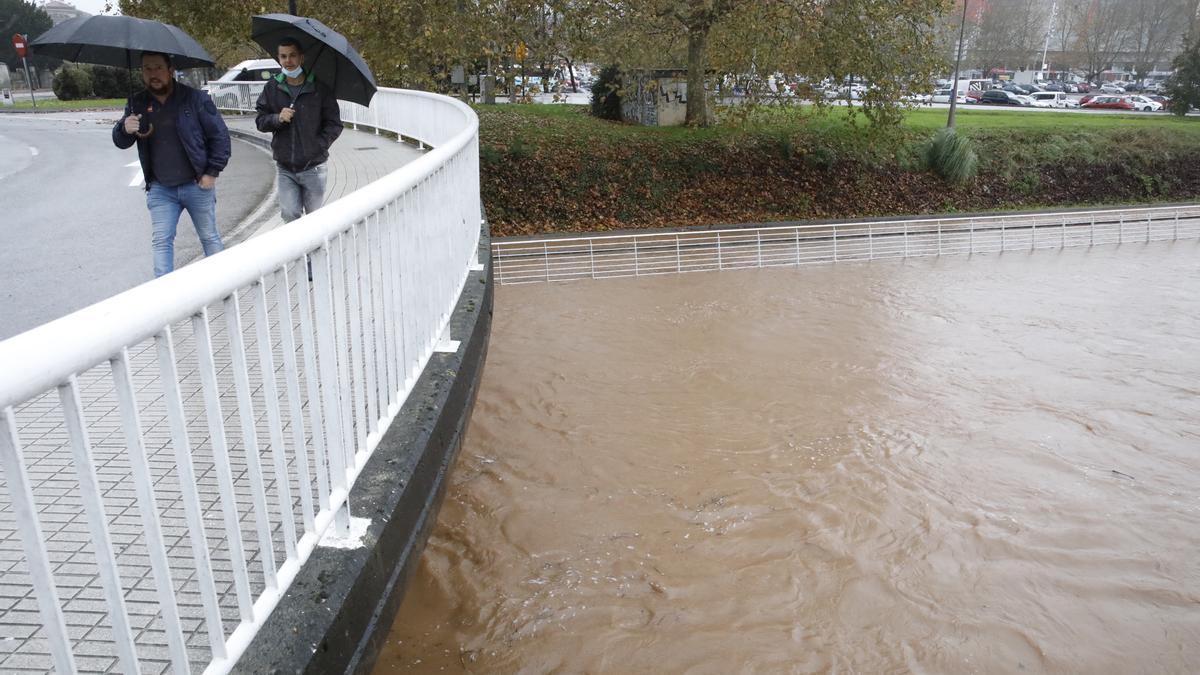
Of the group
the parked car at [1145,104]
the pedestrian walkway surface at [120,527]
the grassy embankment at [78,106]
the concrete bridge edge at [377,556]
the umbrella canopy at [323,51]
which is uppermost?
the umbrella canopy at [323,51]

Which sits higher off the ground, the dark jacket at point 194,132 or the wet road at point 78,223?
the dark jacket at point 194,132

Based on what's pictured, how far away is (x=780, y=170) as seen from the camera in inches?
1088

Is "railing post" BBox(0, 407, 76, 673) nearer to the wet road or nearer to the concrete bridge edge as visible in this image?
the concrete bridge edge

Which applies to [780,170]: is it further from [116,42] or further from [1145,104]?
[1145,104]

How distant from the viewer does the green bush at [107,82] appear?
46.1 m

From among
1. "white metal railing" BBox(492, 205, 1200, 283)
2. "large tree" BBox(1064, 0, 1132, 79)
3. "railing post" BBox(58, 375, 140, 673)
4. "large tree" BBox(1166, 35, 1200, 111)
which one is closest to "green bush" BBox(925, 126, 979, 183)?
"white metal railing" BBox(492, 205, 1200, 283)

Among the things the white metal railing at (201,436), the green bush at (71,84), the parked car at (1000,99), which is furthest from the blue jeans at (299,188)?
the parked car at (1000,99)

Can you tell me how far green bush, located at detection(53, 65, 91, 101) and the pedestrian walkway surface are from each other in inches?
1920

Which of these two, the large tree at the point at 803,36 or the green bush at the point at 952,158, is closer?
the large tree at the point at 803,36

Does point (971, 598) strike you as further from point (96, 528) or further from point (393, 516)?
point (96, 528)

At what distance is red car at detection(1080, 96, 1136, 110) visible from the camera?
60844 millimetres

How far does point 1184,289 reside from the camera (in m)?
19.6

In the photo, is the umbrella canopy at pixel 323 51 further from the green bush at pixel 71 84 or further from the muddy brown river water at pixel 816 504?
the green bush at pixel 71 84

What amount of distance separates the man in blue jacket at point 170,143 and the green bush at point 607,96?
24.2 m
